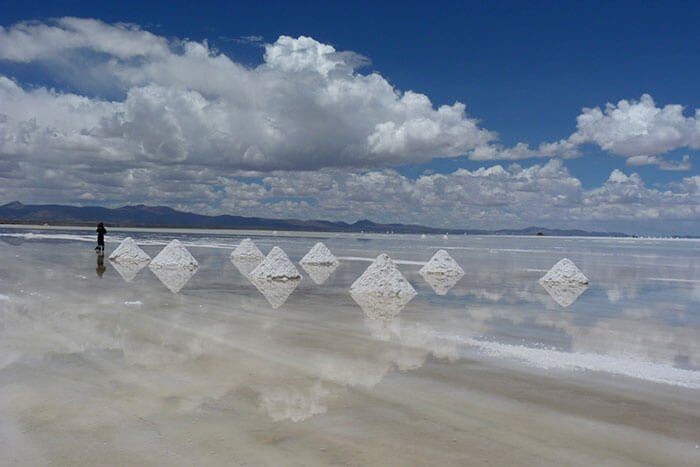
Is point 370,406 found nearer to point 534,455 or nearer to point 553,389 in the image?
point 534,455

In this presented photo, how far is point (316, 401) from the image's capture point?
253 inches

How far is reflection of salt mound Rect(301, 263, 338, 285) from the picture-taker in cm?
2119

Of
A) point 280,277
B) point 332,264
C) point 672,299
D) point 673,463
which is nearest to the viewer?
point 673,463

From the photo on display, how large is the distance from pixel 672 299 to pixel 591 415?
43.7ft

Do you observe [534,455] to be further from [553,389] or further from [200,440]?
[200,440]

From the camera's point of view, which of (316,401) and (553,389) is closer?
(316,401)

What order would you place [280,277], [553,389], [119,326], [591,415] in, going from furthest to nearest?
1. [280,277]
2. [119,326]
3. [553,389]
4. [591,415]

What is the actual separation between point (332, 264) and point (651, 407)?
21.8m

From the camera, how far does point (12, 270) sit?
846 inches

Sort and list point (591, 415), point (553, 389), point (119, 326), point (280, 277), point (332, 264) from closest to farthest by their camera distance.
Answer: point (591, 415) < point (553, 389) < point (119, 326) < point (280, 277) < point (332, 264)

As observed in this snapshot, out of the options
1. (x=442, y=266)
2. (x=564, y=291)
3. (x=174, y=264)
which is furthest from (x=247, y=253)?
(x=564, y=291)

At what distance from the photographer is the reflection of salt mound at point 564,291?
1652 cm

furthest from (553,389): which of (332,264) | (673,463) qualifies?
(332,264)

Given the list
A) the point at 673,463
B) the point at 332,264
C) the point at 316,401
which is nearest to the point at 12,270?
the point at 332,264
